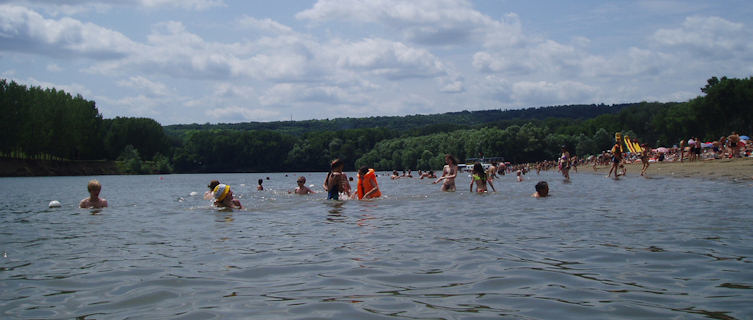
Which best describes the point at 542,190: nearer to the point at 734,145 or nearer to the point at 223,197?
the point at 223,197

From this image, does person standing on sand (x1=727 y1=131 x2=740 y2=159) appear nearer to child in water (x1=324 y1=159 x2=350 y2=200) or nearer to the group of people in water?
the group of people in water

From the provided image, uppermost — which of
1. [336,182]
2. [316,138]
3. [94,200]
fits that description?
[316,138]

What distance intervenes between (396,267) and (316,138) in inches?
5693

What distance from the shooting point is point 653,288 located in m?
4.91

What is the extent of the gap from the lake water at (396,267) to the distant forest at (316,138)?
69088 millimetres

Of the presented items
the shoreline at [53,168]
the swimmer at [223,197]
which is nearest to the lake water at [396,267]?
the swimmer at [223,197]

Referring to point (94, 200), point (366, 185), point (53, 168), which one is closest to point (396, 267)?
point (366, 185)

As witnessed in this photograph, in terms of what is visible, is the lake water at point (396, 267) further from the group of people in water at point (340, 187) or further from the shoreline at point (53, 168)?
the shoreline at point (53, 168)

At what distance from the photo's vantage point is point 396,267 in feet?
19.9

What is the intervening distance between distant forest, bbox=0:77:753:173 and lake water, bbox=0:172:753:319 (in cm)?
6909

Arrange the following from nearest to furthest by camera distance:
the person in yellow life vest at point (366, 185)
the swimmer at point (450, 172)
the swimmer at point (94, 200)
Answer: the swimmer at point (94, 200)
the person in yellow life vest at point (366, 185)
the swimmer at point (450, 172)

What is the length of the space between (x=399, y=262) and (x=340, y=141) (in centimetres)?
14212

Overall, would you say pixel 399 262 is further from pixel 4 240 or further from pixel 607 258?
pixel 4 240

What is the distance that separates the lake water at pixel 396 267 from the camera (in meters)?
4.50
